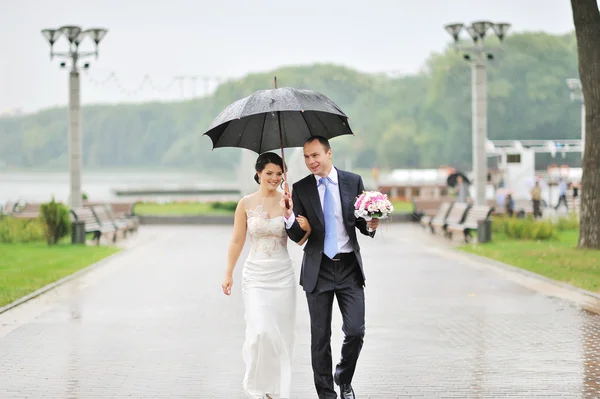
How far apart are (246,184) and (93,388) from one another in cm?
3580

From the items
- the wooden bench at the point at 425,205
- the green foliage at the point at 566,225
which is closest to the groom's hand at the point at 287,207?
the green foliage at the point at 566,225

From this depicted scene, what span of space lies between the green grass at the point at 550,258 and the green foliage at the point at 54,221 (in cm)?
885

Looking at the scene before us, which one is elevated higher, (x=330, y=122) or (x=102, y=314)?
(x=330, y=122)

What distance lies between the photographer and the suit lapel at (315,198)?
277 inches

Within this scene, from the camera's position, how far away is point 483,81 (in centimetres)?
2748

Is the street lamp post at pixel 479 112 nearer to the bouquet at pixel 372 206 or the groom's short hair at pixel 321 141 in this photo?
the groom's short hair at pixel 321 141

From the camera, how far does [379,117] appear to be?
11312cm

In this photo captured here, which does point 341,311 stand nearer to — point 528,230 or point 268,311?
point 268,311

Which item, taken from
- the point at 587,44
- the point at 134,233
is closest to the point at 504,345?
the point at 587,44

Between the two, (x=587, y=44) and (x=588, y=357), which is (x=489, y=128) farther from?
(x=588, y=357)

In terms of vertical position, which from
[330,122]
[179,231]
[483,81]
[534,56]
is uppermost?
[534,56]

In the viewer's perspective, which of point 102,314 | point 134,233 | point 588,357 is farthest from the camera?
point 134,233

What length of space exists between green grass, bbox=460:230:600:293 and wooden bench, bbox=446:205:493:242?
62 cm

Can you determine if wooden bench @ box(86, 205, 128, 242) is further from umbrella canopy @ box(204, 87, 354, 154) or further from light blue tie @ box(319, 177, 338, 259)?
light blue tie @ box(319, 177, 338, 259)
